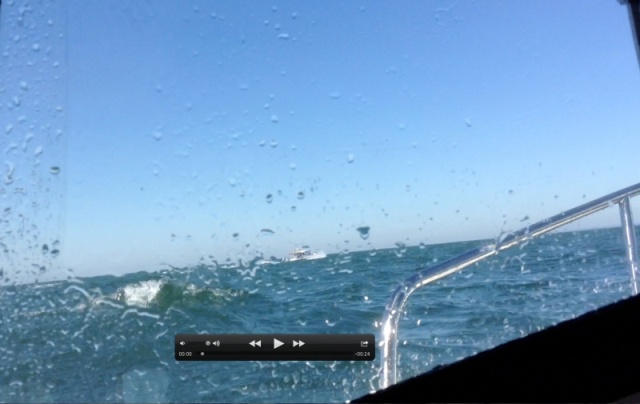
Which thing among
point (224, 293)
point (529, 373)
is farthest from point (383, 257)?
point (529, 373)

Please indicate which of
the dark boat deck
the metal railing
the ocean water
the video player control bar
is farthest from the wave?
the dark boat deck

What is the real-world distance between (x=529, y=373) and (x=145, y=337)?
1.32 meters

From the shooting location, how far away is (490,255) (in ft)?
8.36

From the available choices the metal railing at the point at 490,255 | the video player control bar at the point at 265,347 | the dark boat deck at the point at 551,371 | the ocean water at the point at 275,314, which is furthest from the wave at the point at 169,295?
the dark boat deck at the point at 551,371

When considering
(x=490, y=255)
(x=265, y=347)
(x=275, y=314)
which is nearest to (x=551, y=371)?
(x=490, y=255)

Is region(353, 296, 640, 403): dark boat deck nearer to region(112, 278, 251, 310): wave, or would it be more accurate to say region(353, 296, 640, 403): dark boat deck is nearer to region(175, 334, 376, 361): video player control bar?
region(175, 334, 376, 361): video player control bar

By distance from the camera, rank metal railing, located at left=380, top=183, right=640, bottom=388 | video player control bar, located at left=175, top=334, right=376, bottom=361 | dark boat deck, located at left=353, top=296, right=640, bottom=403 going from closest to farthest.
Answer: dark boat deck, located at left=353, top=296, right=640, bottom=403, video player control bar, located at left=175, top=334, right=376, bottom=361, metal railing, located at left=380, top=183, right=640, bottom=388

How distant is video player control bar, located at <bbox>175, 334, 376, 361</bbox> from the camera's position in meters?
2.12

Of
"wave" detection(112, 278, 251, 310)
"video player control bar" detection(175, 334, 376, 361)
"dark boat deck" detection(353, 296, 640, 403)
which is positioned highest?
"wave" detection(112, 278, 251, 310)

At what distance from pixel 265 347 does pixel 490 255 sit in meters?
0.97

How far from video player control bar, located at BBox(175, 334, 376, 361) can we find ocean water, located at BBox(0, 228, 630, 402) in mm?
82

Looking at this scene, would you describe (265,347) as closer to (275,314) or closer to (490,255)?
(275,314)

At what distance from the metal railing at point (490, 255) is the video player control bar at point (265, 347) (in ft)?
0.50

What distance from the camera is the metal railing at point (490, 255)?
226 cm
